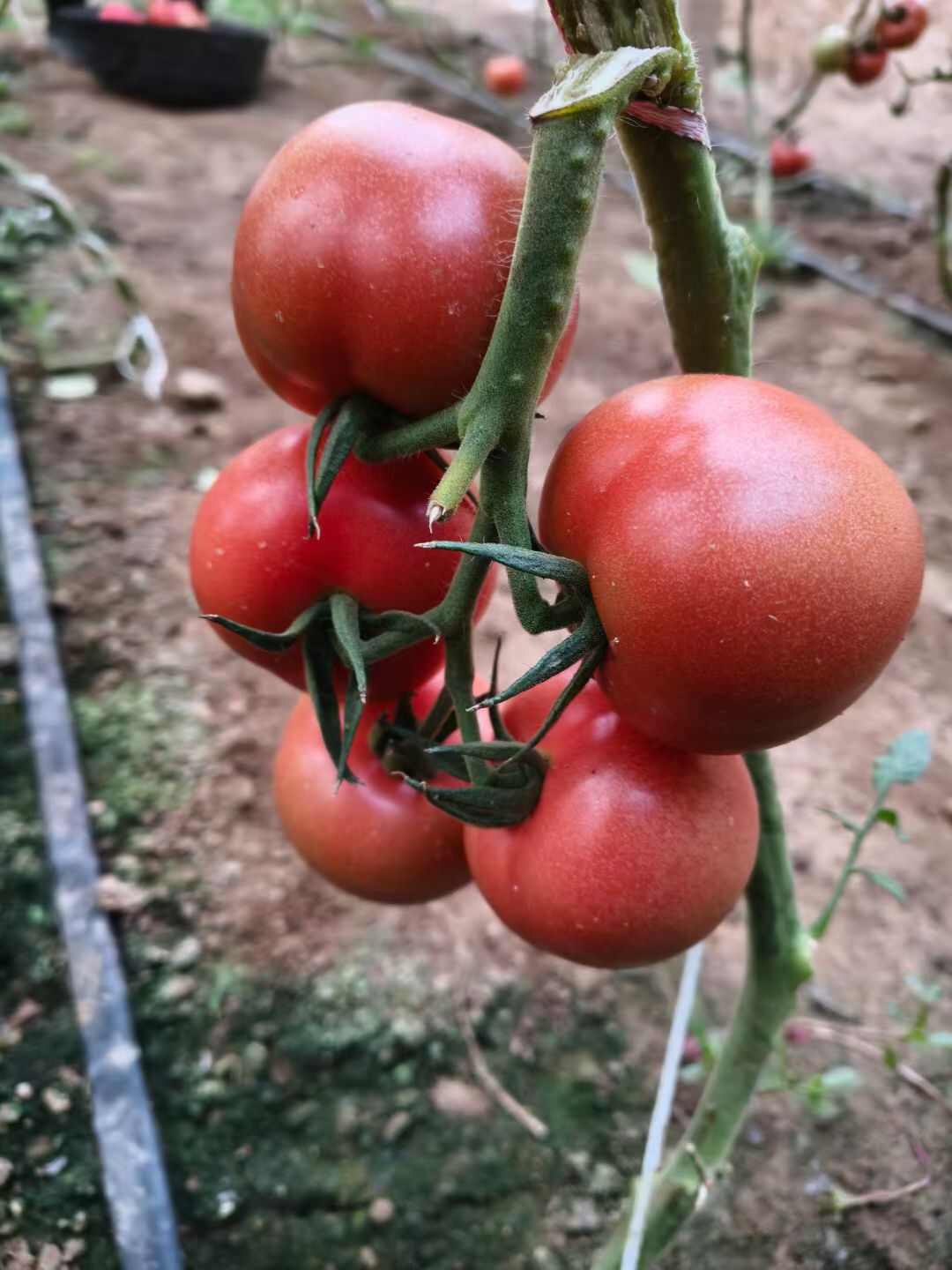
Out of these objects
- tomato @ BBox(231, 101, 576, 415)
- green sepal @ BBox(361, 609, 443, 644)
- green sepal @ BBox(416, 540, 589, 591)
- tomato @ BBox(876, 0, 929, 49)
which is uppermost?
tomato @ BBox(876, 0, 929, 49)

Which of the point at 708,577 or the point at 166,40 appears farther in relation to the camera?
the point at 166,40

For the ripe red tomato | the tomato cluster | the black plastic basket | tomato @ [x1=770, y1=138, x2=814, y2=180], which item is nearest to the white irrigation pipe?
the tomato cluster

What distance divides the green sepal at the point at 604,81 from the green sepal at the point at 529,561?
0.16 meters

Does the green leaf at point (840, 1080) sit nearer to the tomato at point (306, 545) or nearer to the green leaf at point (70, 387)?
the tomato at point (306, 545)

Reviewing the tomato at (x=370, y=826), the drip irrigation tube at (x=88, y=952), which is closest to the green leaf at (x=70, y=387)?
the drip irrigation tube at (x=88, y=952)

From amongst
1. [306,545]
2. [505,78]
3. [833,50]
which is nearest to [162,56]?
[505,78]

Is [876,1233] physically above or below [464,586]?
below

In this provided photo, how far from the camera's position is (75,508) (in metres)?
1.60

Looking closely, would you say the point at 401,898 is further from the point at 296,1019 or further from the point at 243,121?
the point at 243,121

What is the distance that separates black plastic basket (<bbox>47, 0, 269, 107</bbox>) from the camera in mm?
3275

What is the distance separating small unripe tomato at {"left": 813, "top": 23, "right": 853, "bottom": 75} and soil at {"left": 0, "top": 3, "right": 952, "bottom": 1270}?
1000 mm

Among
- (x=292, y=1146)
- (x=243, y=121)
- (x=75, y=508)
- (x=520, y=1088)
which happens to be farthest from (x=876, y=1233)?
(x=243, y=121)

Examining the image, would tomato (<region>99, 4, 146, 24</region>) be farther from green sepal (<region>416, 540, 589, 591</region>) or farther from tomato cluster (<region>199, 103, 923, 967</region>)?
green sepal (<region>416, 540, 589, 591</region>)

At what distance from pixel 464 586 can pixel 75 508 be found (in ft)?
4.27
